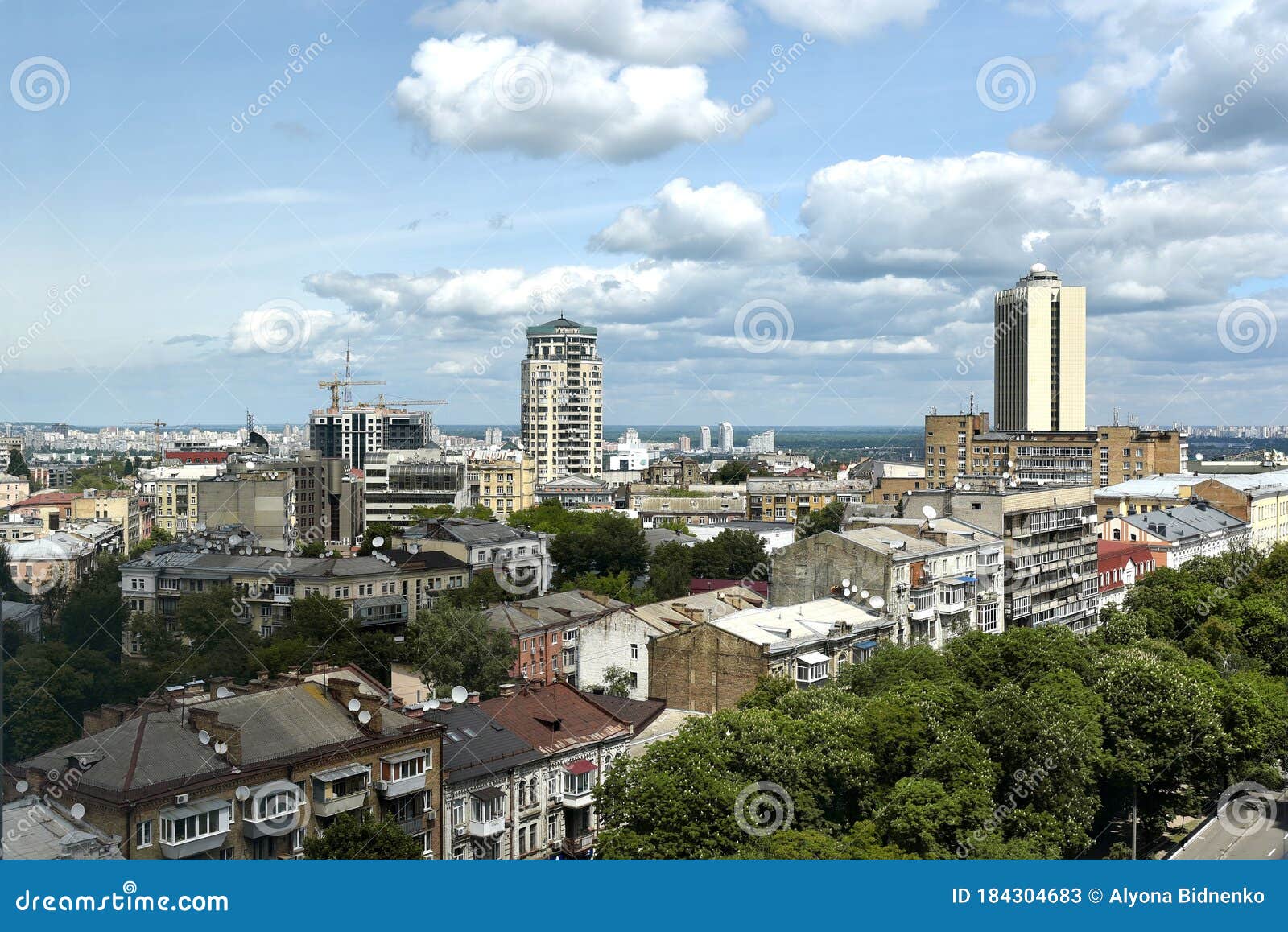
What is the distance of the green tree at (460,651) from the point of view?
21.9 m

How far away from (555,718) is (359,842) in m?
5.16

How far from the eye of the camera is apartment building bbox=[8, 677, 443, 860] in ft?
40.8

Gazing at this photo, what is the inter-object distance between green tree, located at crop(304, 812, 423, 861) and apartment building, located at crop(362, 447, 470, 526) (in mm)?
42854

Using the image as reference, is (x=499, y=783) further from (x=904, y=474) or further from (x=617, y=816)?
(x=904, y=474)

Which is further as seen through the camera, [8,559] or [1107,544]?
[1107,544]

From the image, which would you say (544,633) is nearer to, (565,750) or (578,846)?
(565,750)

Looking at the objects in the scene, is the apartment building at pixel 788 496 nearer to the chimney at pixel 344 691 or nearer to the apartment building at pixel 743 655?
the apartment building at pixel 743 655

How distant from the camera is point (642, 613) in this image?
2538 cm

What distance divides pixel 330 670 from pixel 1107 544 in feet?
92.5

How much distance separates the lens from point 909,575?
25734 mm

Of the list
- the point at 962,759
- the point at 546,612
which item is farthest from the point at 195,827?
the point at 546,612

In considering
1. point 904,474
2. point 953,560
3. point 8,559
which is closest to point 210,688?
point 953,560

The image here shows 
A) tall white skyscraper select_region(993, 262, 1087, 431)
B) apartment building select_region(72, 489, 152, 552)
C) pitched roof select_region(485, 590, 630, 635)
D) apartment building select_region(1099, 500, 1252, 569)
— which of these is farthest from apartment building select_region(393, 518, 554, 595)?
tall white skyscraper select_region(993, 262, 1087, 431)

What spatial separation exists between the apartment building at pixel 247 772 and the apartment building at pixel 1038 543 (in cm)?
1736
